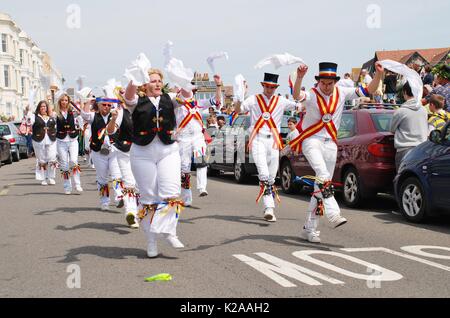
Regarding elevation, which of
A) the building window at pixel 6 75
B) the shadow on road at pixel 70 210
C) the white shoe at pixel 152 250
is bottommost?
the shadow on road at pixel 70 210

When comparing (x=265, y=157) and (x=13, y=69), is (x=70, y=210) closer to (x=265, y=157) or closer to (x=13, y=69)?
(x=265, y=157)

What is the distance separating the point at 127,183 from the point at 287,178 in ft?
16.1

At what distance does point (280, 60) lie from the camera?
7125mm

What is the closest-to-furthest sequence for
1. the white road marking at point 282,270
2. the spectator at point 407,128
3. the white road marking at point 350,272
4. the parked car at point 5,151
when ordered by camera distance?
the white road marking at point 282,270 → the white road marking at point 350,272 → the spectator at point 407,128 → the parked car at point 5,151

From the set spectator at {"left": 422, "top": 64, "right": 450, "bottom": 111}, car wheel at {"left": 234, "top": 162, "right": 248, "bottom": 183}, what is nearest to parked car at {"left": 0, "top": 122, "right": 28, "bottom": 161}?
car wheel at {"left": 234, "top": 162, "right": 248, "bottom": 183}

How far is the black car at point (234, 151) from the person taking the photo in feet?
47.6

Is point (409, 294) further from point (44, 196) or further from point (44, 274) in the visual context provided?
point (44, 196)

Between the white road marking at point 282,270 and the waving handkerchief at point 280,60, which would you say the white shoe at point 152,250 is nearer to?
the white road marking at point 282,270

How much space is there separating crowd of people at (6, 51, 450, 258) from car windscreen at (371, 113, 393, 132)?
60cm

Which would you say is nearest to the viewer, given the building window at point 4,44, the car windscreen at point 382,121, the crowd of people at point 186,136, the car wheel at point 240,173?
the crowd of people at point 186,136

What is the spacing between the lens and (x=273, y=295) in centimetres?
486

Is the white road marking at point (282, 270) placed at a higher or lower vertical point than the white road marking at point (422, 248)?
higher

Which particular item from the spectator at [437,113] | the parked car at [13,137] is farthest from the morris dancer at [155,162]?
the parked car at [13,137]
